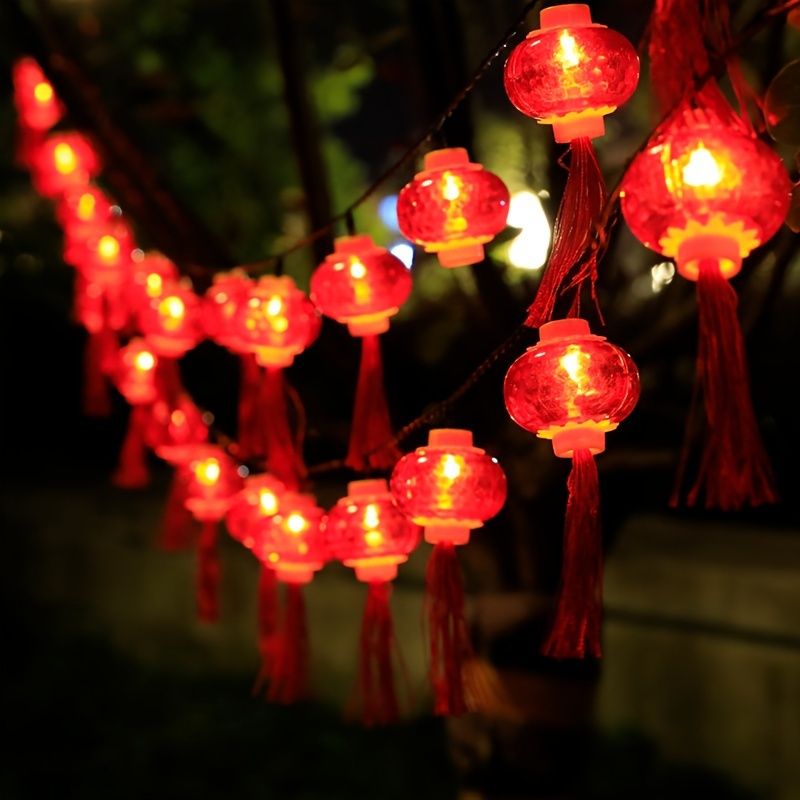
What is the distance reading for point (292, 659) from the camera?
2.86m

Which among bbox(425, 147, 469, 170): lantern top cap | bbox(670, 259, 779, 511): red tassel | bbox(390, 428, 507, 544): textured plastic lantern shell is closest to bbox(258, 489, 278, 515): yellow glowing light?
bbox(390, 428, 507, 544): textured plastic lantern shell

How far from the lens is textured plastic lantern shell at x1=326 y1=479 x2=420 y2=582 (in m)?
2.59

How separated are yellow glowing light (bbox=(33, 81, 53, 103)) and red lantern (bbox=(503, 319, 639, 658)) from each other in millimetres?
2881

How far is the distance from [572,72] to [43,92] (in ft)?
9.32

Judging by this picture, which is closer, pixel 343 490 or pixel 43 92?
pixel 43 92

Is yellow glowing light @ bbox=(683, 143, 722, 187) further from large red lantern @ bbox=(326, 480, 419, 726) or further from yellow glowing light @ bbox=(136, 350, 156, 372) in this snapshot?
yellow glowing light @ bbox=(136, 350, 156, 372)

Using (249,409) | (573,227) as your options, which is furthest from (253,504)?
(573,227)

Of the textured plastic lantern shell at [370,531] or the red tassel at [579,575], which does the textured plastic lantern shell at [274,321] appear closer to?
the textured plastic lantern shell at [370,531]

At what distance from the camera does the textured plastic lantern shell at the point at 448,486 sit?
2.35 metres

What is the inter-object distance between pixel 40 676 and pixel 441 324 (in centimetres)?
280

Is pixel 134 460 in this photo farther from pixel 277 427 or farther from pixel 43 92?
pixel 43 92

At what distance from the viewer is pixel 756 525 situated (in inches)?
196

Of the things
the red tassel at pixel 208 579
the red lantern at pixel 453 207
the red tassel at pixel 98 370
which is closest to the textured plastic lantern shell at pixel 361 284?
the red lantern at pixel 453 207

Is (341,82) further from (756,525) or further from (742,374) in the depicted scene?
(742,374)
